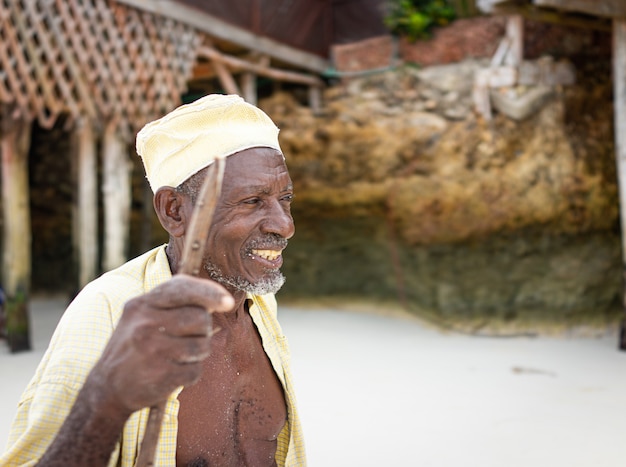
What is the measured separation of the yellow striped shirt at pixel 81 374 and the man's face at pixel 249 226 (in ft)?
0.59

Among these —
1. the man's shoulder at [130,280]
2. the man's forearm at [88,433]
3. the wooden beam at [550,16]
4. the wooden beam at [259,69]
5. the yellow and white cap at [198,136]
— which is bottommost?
the man's forearm at [88,433]

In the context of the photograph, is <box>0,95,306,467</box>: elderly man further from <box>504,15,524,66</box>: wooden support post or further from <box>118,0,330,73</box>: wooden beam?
<box>504,15,524,66</box>: wooden support post

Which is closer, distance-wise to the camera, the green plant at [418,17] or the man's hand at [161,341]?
the man's hand at [161,341]

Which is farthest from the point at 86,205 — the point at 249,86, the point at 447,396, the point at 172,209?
the point at 172,209

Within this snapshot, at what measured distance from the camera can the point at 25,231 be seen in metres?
5.55

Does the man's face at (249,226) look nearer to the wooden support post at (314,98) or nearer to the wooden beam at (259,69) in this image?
the wooden beam at (259,69)

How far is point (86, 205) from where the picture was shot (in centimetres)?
597

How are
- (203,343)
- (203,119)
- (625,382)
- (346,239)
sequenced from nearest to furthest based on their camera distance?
1. (203,343)
2. (203,119)
3. (625,382)
4. (346,239)

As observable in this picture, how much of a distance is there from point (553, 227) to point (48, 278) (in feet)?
22.8

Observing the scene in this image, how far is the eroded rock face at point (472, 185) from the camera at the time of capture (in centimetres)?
673

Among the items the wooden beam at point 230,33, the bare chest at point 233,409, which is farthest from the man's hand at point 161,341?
the wooden beam at point 230,33

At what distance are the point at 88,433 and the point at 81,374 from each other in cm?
24

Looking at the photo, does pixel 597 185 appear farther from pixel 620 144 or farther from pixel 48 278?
pixel 48 278

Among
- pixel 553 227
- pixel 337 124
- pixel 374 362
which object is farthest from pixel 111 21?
pixel 553 227
